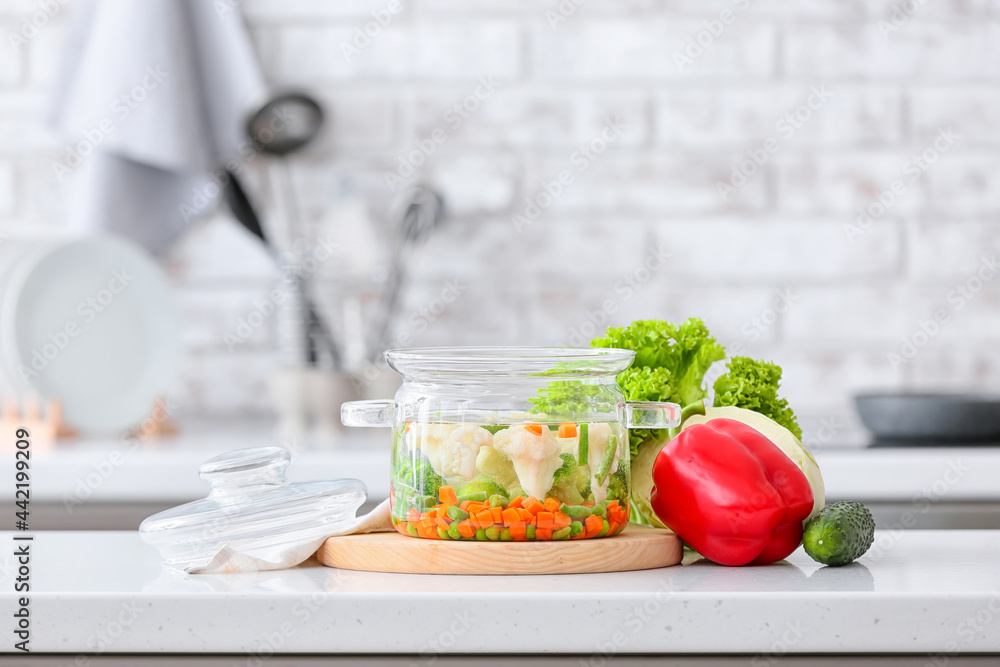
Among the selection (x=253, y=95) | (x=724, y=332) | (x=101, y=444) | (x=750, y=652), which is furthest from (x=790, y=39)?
(x=750, y=652)

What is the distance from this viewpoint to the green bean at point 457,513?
0.61 metres

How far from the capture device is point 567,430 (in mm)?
598

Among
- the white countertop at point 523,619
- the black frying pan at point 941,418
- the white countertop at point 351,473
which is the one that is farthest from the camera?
the black frying pan at point 941,418
